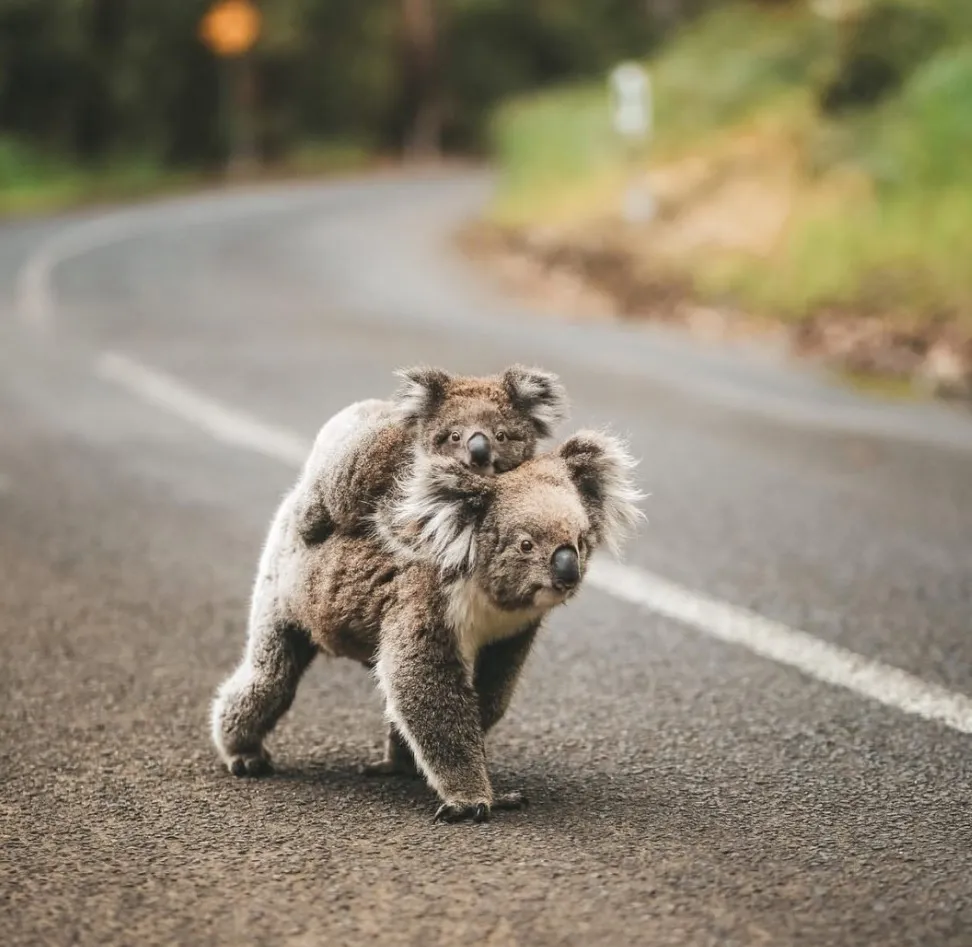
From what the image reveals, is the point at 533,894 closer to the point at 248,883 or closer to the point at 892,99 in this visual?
Result: the point at 248,883

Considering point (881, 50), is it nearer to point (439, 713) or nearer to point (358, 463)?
point (358, 463)

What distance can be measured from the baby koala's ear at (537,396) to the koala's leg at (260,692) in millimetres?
855

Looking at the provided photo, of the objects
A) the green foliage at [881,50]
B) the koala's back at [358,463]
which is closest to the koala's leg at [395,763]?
the koala's back at [358,463]

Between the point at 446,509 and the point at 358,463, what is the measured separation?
381mm

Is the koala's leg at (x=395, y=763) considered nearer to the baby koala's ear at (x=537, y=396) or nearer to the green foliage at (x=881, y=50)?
the baby koala's ear at (x=537, y=396)

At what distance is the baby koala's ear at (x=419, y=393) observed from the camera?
4176 millimetres

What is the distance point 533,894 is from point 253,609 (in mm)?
1321

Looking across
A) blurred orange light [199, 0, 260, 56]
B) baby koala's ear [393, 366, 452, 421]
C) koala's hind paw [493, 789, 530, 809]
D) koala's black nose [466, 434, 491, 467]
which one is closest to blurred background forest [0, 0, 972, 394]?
blurred orange light [199, 0, 260, 56]

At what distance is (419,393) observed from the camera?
4.20 metres

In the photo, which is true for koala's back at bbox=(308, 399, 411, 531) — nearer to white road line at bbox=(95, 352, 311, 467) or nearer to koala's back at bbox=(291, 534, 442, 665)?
koala's back at bbox=(291, 534, 442, 665)

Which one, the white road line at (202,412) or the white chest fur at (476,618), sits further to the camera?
the white road line at (202,412)

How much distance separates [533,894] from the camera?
3.42 m

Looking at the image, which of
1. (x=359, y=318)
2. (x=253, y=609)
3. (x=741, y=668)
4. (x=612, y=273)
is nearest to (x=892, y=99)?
(x=612, y=273)

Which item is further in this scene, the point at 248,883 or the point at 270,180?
the point at 270,180
